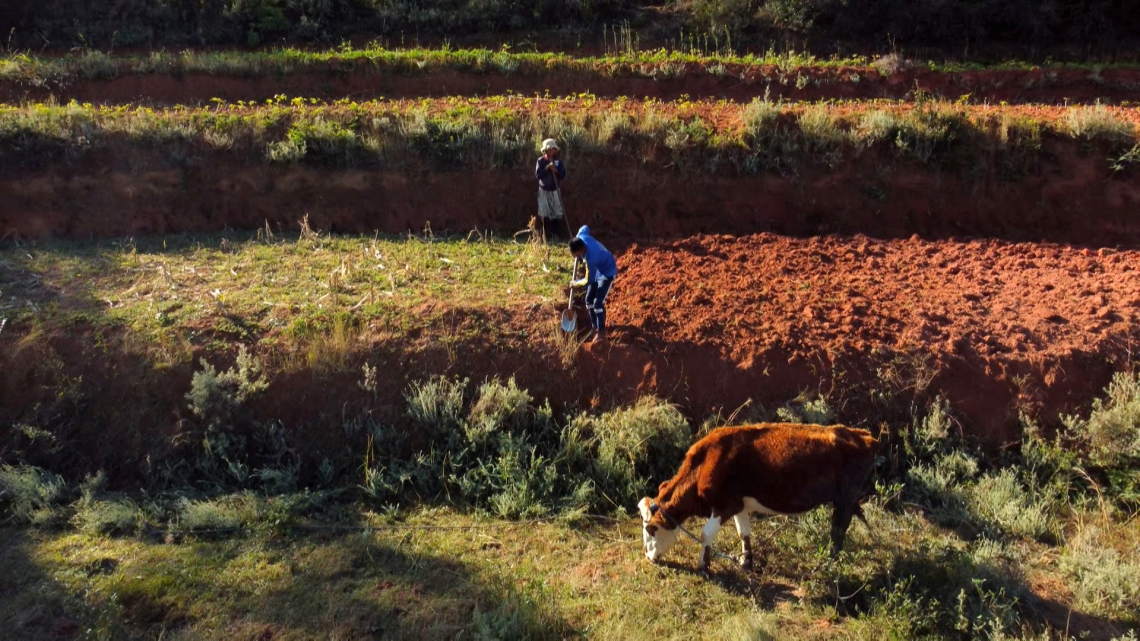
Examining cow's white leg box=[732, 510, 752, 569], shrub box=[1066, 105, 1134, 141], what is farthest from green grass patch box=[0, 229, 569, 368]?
shrub box=[1066, 105, 1134, 141]

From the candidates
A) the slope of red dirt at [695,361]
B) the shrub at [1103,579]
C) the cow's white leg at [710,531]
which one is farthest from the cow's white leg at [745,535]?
the shrub at [1103,579]

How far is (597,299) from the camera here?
7.94 m

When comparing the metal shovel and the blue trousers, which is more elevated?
the blue trousers

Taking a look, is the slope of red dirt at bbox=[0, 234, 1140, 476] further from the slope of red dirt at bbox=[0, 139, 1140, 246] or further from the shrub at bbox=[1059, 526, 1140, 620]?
the slope of red dirt at bbox=[0, 139, 1140, 246]

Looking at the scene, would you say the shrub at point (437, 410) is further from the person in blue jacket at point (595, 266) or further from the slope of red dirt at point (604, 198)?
the slope of red dirt at point (604, 198)

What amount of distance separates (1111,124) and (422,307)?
31.1 feet

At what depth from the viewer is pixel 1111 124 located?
10430 mm

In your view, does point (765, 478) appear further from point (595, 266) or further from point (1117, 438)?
point (1117, 438)

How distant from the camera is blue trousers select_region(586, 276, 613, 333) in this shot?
780 cm

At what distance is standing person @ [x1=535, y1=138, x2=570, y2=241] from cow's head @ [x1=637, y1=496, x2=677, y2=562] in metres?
4.87

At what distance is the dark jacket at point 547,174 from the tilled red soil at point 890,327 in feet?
5.18

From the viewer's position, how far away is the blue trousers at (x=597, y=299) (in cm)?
780

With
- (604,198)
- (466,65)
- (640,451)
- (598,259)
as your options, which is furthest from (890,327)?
(466,65)

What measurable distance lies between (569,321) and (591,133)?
423 centimetres
